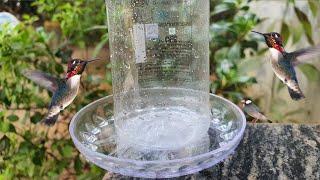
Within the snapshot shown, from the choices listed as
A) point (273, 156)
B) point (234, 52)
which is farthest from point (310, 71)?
point (273, 156)

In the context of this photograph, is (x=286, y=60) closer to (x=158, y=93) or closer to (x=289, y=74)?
(x=289, y=74)

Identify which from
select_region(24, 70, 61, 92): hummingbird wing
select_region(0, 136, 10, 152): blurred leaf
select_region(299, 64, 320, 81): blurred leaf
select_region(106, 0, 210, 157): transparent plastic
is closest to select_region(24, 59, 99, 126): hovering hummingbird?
Answer: select_region(24, 70, 61, 92): hummingbird wing

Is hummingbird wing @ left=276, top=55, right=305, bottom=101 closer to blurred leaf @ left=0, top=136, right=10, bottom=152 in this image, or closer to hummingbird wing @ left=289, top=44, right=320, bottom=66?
hummingbird wing @ left=289, top=44, right=320, bottom=66

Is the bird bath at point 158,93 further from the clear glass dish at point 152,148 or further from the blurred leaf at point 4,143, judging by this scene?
the blurred leaf at point 4,143

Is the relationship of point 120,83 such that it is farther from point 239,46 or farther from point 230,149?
point 239,46

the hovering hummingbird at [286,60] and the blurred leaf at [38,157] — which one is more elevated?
the hovering hummingbird at [286,60]

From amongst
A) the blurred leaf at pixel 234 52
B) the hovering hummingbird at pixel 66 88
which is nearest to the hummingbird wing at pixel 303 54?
the hovering hummingbird at pixel 66 88

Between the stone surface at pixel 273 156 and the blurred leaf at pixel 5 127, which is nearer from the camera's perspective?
the stone surface at pixel 273 156
